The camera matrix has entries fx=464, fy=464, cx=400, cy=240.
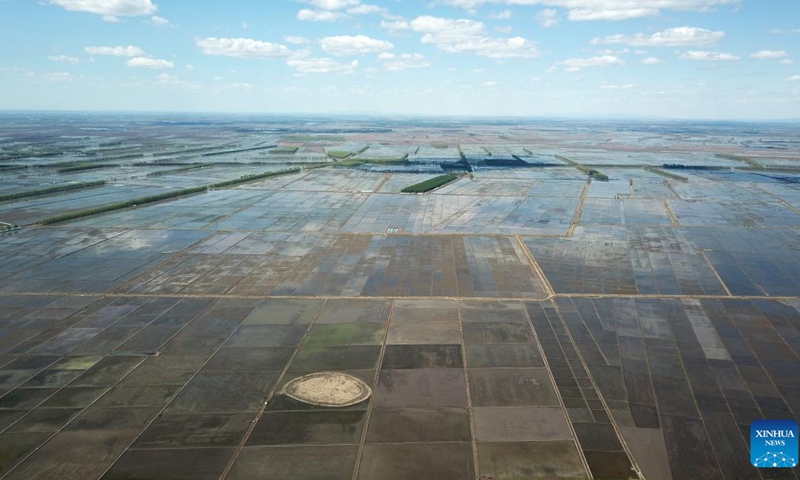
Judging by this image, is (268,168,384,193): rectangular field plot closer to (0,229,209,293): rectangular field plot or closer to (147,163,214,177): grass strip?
(147,163,214,177): grass strip

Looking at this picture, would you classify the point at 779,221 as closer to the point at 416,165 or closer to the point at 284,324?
the point at 284,324

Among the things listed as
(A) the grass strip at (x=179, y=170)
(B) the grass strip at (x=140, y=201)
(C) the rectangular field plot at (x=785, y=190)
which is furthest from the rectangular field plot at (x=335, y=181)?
(C) the rectangular field plot at (x=785, y=190)

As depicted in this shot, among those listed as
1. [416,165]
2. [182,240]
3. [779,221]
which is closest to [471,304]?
[182,240]

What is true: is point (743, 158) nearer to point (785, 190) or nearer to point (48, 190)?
point (785, 190)

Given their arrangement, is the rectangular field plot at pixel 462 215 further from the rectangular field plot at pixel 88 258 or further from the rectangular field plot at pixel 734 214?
the rectangular field plot at pixel 88 258

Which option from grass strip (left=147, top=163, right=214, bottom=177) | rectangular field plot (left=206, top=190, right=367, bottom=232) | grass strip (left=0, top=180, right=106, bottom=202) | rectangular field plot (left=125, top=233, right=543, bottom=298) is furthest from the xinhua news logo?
grass strip (left=147, top=163, right=214, bottom=177)

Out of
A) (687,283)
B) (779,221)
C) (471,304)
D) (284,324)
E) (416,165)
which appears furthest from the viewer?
(416,165)

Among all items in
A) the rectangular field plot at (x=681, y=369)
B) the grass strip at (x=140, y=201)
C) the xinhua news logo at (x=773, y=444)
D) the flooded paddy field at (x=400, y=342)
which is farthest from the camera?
the grass strip at (x=140, y=201)
